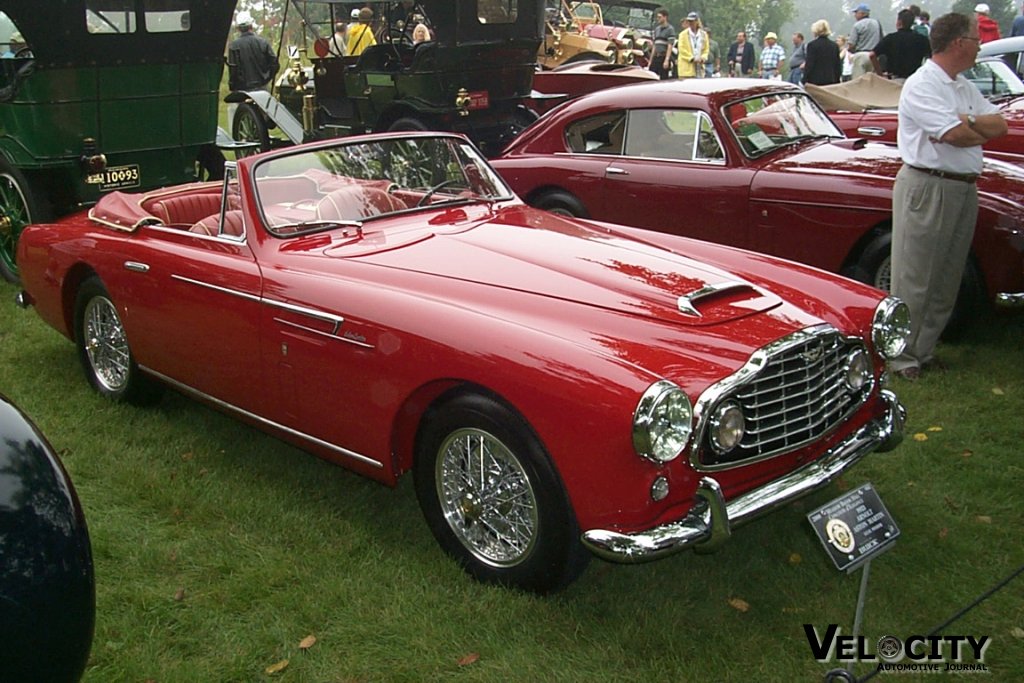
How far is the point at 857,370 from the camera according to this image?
3902 millimetres

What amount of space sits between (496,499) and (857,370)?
143cm

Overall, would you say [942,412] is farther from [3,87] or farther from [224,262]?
[3,87]

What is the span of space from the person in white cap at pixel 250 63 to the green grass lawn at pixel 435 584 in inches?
372

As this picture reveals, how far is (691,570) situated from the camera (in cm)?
386

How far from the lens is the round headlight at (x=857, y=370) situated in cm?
387

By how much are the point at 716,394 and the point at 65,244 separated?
3.86m

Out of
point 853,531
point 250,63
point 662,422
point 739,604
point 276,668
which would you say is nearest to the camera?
point 853,531

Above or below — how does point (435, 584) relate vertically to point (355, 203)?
below

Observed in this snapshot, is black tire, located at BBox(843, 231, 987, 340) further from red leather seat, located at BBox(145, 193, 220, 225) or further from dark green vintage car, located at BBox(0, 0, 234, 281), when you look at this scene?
dark green vintage car, located at BBox(0, 0, 234, 281)

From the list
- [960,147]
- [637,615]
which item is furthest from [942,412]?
[637,615]

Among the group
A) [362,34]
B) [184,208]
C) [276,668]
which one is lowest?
[276,668]

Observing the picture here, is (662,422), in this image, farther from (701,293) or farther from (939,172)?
(939,172)

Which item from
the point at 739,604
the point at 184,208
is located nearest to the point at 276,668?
the point at 739,604

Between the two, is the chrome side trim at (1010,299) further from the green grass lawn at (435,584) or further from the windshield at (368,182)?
the windshield at (368,182)
